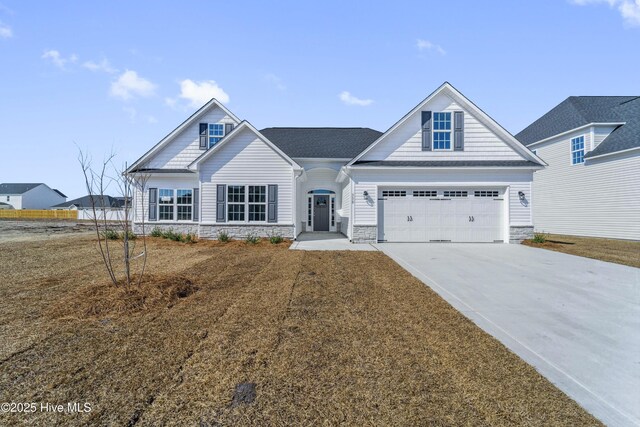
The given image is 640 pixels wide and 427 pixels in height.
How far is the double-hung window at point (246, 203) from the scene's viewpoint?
15180 millimetres

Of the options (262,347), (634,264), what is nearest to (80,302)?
(262,347)

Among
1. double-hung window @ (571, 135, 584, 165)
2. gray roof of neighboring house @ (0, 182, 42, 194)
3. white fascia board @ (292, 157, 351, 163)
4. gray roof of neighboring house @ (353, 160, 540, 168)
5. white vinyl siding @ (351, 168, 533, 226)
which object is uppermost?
gray roof of neighboring house @ (0, 182, 42, 194)

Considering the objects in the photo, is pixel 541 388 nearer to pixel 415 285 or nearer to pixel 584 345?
pixel 584 345

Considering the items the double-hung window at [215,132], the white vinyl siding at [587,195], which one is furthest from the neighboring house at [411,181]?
the white vinyl siding at [587,195]

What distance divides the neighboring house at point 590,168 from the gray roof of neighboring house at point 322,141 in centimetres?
1181

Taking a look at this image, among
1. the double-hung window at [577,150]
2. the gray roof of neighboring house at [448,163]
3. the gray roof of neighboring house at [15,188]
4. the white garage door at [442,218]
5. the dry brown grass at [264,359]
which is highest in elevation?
the gray roof of neighboring house at [15,188]

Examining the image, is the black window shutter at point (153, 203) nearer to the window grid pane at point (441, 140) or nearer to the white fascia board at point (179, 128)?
the white fascia board at point (179, 128)

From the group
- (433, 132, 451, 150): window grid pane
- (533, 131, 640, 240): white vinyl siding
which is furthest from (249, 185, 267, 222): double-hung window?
(533, 131, 640, 240): white vinyl siding

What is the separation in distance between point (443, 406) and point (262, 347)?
207 centimetres

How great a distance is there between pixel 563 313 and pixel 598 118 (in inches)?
784

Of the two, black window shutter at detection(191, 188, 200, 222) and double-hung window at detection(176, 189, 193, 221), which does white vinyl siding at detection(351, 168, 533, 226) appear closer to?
black window shutter at detection(191, 188, 200, 222)

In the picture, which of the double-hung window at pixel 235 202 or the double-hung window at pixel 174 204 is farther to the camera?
the double-hung window at pixel 174 204

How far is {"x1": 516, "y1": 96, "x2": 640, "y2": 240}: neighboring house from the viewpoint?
16.5 metres

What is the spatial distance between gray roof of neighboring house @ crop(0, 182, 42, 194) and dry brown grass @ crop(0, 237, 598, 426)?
8031cm
